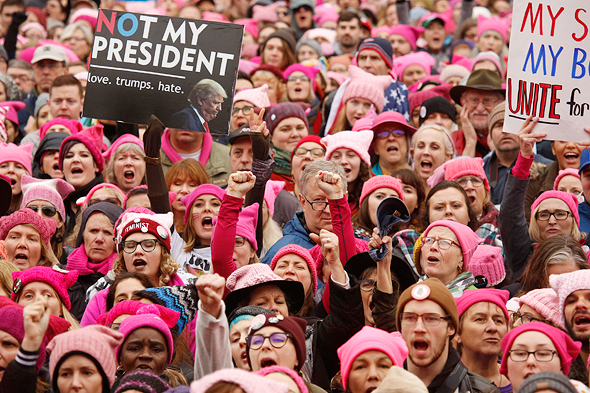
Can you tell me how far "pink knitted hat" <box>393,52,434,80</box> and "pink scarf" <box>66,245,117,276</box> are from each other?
18.9 ft

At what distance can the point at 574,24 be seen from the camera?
7.13 metres

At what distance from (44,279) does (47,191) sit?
1.93 meters

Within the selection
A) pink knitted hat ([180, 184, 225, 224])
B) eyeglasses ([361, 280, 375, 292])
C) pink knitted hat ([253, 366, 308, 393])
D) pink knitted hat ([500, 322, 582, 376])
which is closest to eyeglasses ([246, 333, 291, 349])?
pink knitted hat ([253, 366, 308, 393])

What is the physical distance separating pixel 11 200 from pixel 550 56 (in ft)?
15.6

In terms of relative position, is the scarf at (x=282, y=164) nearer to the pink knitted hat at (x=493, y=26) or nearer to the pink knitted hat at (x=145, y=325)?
the pink knitted hat at (x=145, y=325)

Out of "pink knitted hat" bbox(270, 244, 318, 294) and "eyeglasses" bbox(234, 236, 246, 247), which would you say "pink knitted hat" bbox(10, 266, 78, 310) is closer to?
"eyeglasses" bbox(234, 236, 246, 247)

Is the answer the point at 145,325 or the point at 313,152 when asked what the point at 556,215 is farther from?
the point at 145,325

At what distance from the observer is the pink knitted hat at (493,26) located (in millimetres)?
12499

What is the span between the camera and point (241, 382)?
4.51 meters

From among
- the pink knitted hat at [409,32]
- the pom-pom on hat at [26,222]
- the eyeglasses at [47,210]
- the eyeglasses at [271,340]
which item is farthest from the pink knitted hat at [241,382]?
the pink knitted hat at [409,32]

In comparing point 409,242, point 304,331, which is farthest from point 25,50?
point 304,331

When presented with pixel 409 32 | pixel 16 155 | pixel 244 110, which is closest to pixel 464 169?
pixel 244 110

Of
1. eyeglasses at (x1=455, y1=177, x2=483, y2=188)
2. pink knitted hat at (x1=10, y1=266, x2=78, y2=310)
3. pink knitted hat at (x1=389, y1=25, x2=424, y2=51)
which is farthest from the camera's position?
pink knitted hat at (x1=389, y1=25, x2=424, y2=51)

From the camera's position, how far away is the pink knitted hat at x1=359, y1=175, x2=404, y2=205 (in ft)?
24.3
